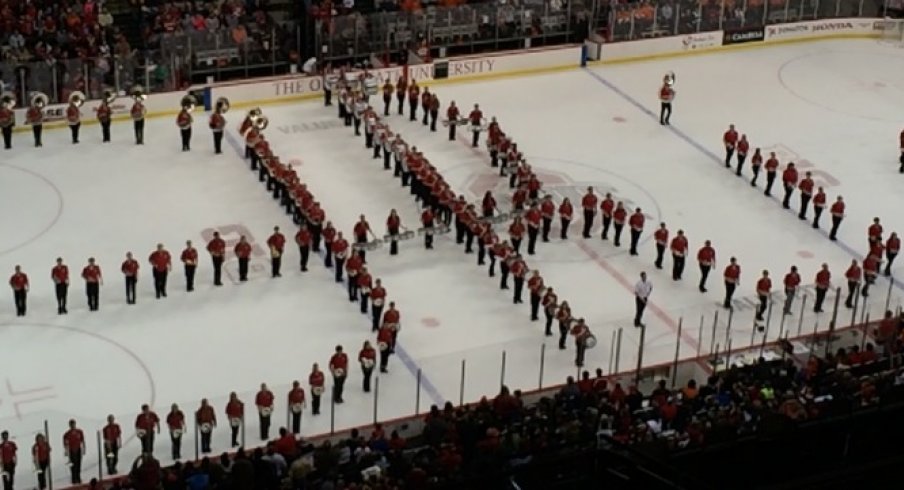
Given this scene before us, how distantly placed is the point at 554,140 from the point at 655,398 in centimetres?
1307

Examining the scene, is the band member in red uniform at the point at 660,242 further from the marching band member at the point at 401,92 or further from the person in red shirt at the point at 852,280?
the marching band member at the point at 401,92

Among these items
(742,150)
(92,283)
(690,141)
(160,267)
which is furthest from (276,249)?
(690,141)

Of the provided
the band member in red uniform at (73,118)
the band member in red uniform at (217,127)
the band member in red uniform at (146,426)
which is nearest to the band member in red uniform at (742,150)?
the band member in red uniform at (217,127)

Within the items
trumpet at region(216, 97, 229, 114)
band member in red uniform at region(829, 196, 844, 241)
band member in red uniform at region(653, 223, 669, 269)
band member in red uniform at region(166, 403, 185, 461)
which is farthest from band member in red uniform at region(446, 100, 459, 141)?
band member in red uniform at region(166, 403, 185, 461)

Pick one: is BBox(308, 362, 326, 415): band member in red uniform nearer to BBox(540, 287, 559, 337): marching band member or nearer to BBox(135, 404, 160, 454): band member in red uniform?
BBox(135, 404, 160, 454): band member in red uniform

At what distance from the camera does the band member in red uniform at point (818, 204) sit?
29.4m

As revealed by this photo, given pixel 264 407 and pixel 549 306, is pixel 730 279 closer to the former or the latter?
pixel 549 306

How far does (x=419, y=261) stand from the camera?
27.9m

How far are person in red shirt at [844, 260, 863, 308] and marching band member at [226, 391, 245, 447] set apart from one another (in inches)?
403

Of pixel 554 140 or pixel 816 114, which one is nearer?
pixel 554 140

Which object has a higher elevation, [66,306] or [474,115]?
[474,115]

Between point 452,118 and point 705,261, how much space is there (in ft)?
24.9

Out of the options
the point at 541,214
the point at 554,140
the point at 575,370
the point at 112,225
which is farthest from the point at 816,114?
the point at 112,225

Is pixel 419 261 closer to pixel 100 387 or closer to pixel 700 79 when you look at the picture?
pixel 100 387
